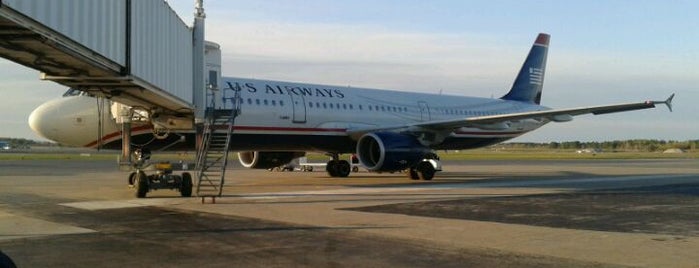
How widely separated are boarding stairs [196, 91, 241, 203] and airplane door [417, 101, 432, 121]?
10.5 m

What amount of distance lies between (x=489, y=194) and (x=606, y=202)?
3.19 metres

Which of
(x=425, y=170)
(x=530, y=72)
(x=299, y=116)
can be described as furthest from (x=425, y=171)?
(x=530, y=72)

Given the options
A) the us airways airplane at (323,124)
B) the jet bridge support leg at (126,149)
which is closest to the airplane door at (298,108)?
the us airways airplane at (323,124)

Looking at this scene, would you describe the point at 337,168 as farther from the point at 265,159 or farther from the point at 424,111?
the point at 424,111

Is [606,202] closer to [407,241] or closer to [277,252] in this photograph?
[407,241]

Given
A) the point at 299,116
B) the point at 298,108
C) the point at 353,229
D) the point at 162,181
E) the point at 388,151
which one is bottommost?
the point at 353,229

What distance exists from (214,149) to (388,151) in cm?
589

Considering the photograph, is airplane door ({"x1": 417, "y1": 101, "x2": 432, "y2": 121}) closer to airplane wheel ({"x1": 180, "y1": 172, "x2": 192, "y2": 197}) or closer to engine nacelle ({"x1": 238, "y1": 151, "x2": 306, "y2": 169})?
engine nacelle ({"x1": 238, "y1": 151, "x2": 306, "y2": 169})

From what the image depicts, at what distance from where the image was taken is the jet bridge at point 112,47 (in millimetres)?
7488

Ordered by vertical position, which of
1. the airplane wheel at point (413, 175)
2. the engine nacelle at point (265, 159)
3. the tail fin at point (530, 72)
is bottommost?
the airplane wheel at point (413, 175)

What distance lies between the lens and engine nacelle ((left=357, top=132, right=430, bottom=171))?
2130 cm

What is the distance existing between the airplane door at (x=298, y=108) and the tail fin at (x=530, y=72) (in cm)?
1382

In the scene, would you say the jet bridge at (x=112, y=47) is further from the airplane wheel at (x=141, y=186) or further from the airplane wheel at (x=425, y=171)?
the airplane wheel at (x=425, y=171)

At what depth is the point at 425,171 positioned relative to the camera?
79.9 feet
